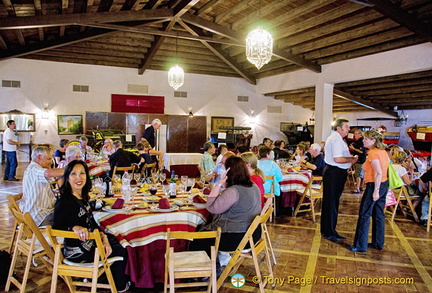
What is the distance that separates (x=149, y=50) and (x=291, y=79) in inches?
225

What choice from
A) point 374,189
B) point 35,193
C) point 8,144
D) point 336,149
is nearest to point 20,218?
point 35,193

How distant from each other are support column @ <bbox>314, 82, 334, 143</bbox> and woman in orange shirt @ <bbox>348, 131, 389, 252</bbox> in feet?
23.7

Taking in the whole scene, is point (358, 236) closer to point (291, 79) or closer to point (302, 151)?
point (302, 151)

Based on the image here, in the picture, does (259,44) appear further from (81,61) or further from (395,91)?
(81,61)

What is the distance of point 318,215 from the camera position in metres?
5.97

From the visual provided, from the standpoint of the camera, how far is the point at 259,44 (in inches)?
262

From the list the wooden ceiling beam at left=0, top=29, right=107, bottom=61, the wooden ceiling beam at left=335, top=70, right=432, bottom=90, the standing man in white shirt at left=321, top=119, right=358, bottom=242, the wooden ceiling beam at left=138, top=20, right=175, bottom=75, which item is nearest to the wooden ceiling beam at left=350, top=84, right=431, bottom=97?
the wooden ceiling beam at left=335, top=70, right=432, bottom=90

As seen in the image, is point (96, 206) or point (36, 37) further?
point (36, 37)

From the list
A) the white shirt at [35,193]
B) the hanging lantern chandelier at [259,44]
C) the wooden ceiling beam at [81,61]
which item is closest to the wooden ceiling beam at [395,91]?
the hanging lantern chandelier at [259,44]

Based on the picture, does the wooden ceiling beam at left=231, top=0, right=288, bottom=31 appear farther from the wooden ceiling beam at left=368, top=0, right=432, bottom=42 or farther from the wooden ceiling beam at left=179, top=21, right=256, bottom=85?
the wooden ceiling beam at left=368, top=0, right=432, bottom=42

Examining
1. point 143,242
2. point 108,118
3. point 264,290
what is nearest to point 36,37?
point 108,118

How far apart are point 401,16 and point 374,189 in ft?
14.9

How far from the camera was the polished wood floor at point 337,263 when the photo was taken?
3.27m

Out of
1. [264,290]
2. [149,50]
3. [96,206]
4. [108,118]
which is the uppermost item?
[149,50]
